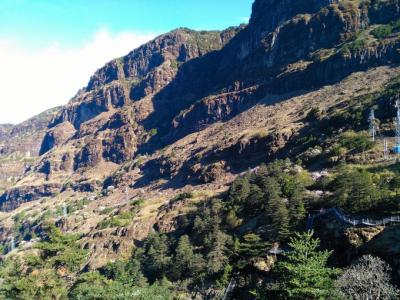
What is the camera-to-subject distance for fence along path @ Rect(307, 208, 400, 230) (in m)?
47.4

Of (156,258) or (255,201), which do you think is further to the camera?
(255,201)

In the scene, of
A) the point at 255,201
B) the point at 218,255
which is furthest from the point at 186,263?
the point at 255,201

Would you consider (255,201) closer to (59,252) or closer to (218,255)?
(218,255)

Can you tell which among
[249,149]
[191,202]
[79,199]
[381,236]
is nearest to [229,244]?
[381,236]

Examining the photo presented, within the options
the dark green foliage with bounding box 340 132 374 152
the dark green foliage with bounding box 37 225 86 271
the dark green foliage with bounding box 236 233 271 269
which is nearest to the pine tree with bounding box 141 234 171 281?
the dark green foliage with bounding box 236 233 271 269

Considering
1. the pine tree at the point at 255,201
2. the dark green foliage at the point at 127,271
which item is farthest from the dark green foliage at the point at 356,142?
the dark green foliage at the point at 127,271

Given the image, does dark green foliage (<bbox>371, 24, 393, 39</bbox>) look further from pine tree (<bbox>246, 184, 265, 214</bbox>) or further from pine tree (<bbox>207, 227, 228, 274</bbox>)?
pine tree (<bbox>207, 227, 228, 274</bbox>)

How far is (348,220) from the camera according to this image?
5200 cm

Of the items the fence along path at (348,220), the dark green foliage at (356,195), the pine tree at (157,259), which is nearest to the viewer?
the fence along path at (348,220)

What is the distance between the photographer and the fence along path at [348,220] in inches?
1865

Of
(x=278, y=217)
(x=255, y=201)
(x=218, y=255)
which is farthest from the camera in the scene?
(x=255, y=201)

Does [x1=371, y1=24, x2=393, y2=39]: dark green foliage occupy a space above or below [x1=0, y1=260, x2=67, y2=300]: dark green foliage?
above

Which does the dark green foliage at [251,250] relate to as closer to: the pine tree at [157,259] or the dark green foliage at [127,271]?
the dark green foliage at [127,271]

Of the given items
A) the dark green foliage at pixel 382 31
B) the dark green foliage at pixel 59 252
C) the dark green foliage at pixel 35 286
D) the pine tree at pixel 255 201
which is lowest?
the pine tree at pixel 255 201
